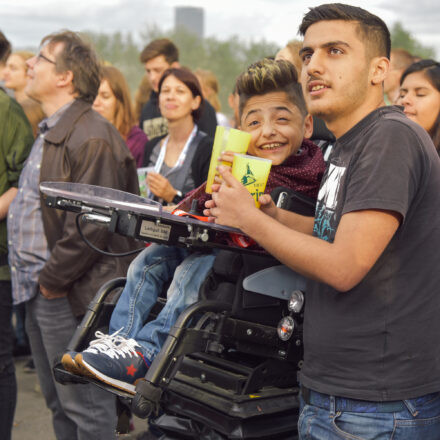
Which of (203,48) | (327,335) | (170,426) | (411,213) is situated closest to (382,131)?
(411,213)

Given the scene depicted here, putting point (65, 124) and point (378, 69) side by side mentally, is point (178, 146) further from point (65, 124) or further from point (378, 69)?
point (378, 69)

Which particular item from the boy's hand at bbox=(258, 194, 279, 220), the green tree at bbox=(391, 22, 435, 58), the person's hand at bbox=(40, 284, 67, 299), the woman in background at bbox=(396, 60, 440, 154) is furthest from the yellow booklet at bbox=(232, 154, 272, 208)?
the green tree at bbox=(391, 22, 435, 58)

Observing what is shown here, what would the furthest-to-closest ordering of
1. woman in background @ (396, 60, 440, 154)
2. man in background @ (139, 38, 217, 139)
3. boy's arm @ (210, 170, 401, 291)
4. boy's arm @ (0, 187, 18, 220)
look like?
man in background @ (139, 38, 217, 139) → boy's arm @ (0, 187, 18, 220) → woman in background @ (396, 60, 440, 154) → boy's arm @ (210, 170, 401, 291)

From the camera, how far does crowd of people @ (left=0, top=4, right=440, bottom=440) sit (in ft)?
6.41

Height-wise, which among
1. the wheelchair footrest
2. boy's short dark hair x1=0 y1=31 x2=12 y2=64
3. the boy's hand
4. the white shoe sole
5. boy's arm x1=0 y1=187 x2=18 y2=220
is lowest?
the wheelchair footrest

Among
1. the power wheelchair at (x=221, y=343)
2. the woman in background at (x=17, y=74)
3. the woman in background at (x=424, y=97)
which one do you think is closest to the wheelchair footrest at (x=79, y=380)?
the power wheelchair at (x=221, y=343)

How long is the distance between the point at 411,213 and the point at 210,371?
40.0 inches

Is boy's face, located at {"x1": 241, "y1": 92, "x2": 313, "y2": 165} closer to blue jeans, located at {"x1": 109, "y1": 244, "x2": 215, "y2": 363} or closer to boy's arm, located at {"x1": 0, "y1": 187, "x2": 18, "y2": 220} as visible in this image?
blue jeans, located at {"x1": 109, "y1": 244, "x2": 215, "y2": 363}

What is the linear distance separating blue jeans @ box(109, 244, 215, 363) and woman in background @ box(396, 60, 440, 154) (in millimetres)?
1896

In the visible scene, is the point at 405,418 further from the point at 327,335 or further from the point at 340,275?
the point at 340,275

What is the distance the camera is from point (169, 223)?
236 cm

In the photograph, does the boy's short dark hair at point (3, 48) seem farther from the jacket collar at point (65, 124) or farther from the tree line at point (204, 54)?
the tree line at point (204, 54)

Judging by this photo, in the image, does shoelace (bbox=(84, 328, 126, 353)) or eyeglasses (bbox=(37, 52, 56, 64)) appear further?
eyeglasses (bbox=(37, 52, 56, 64))

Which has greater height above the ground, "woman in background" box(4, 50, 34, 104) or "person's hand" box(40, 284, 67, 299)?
"woman in background" box(4, 50, 34, 104)
